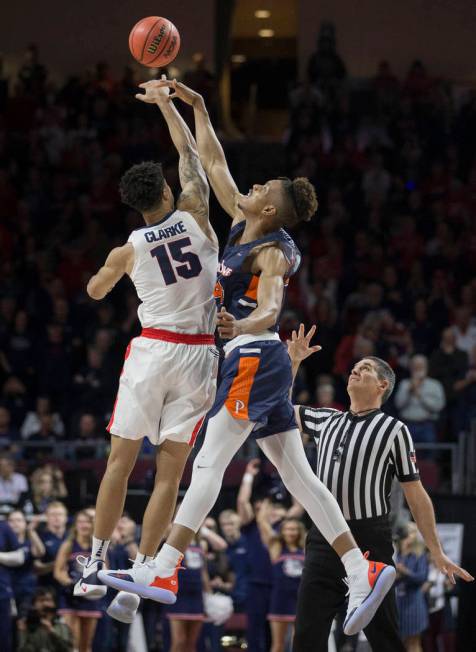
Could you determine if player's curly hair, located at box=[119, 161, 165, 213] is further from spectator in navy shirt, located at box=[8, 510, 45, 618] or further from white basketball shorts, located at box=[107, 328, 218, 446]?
spectator in navy shirt, located at box=[8, 510, 45, 618]

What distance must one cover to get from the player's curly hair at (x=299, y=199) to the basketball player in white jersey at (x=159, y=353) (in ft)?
1.59

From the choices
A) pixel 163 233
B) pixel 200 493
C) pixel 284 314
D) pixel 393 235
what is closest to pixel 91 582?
pixel 200 493

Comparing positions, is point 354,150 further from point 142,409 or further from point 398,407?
point 142,409

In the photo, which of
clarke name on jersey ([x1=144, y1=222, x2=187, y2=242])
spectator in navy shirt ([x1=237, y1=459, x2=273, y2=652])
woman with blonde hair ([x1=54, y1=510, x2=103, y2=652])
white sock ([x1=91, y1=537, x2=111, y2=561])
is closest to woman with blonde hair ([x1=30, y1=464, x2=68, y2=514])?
woman with blonde hair ([x1=54, y1=510, x2=103, y2=652])

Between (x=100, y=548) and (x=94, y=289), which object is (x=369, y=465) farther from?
(x=94, y=289)

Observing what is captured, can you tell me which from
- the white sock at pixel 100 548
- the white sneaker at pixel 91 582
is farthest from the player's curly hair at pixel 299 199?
the white sneaker at pixel 91 582

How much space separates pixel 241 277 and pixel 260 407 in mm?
697

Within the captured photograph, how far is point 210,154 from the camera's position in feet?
23.6

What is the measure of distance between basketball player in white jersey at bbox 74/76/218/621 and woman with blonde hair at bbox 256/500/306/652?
5.80 m

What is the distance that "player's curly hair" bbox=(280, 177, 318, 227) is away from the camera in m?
6.84

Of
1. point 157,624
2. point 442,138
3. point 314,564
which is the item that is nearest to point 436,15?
point 442,138

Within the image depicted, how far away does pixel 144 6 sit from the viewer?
20234 mm

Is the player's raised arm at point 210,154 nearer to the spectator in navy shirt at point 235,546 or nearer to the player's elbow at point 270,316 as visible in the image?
the player's elbow at point 270,316

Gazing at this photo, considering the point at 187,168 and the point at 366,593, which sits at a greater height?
the point at 187,168
